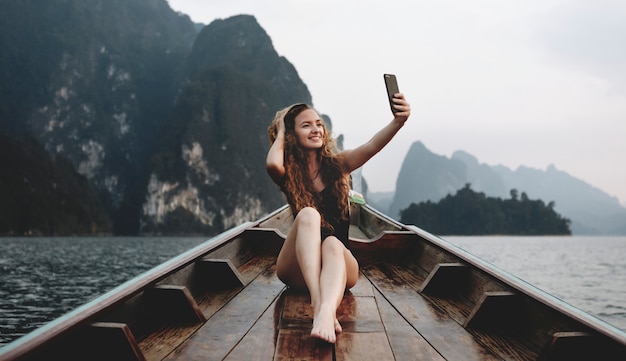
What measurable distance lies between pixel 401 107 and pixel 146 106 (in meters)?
164

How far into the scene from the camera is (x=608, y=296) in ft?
63.6

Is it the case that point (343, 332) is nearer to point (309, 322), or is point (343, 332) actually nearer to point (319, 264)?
point (309, 322)

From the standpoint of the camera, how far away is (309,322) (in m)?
2.41

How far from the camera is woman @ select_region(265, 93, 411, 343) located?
2.63m

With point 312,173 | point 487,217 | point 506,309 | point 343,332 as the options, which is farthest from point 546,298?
point 487,217

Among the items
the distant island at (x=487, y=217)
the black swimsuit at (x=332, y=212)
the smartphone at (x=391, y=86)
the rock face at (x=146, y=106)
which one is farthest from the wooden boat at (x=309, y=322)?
the rock face at (x=146, y=106)

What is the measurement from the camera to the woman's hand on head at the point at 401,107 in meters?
2.59

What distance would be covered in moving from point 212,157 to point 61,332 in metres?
128

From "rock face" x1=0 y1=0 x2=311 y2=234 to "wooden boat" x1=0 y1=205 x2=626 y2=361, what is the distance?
376ft

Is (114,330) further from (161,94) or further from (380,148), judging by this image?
(161,94)

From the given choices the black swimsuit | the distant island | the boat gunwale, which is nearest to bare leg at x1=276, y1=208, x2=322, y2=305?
the black swimsuit

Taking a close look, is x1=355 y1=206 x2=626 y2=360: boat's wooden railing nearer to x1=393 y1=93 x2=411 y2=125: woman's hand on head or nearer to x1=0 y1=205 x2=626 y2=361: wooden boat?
x1=0 y1=205 x2=626 y2=361: wooden boat

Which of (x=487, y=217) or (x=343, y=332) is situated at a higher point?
(x=343, y=332)

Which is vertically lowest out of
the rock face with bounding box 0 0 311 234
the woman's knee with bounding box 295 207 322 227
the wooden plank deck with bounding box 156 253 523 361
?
the wooden plank deck with bounding box 156 253 523 361
